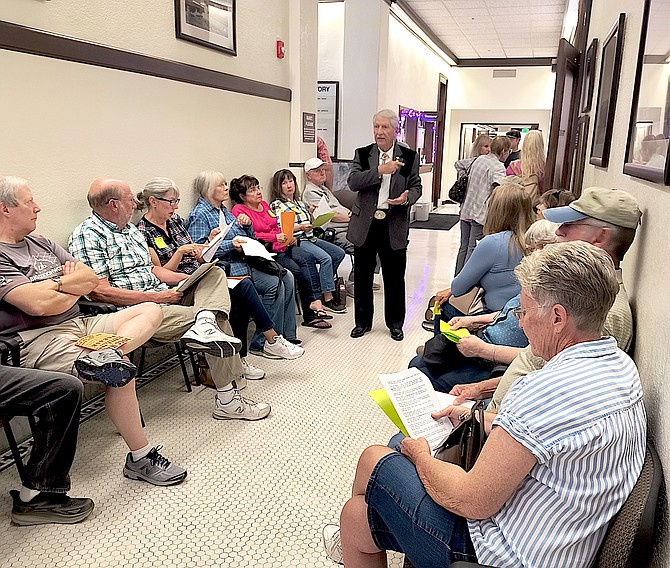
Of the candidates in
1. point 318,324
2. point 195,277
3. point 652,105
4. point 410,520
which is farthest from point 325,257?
point 410,520

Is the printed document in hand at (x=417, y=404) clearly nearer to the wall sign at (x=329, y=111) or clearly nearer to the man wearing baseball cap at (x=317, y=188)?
the man wearing baseball cap at (x=317, y=188)

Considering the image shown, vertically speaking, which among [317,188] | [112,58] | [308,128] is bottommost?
[317,188]

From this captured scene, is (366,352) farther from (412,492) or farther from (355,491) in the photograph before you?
(412,492)

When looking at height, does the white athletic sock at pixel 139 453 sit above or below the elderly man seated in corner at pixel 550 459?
below

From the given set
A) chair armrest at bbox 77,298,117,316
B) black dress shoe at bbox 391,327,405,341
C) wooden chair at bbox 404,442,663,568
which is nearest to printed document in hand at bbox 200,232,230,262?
chair armrest at bbox 77,298,117,316

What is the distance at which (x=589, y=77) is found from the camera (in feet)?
14.3

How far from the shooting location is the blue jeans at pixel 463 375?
2.35 m

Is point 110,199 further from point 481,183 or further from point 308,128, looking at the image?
point 481,183

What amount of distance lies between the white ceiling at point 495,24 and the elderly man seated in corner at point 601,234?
298 inches

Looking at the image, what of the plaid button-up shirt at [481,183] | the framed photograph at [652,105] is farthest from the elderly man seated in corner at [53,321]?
the plaid button-up shirt at [481,183]

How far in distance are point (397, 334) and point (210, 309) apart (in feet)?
5.72

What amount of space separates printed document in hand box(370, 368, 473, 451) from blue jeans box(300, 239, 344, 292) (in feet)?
9.48

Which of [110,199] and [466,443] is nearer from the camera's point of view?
[466,443]

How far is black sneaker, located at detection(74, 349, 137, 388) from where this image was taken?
2301mm
